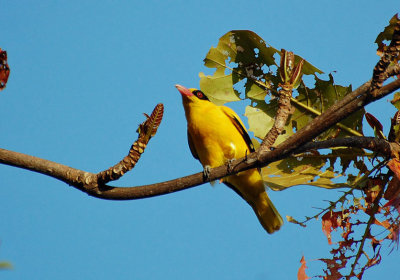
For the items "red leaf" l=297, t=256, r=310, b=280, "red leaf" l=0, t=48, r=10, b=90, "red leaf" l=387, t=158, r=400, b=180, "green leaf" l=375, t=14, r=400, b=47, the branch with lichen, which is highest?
"green leaf" l=375, t=14, r=400, b=47

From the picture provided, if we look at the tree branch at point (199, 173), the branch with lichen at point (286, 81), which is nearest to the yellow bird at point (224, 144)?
the branch with lichen at point (286, 81)

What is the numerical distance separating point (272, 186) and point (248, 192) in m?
1.44

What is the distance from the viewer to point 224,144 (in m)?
5.30

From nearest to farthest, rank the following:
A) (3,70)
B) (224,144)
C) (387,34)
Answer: (3,70) → (387,34) → (224,144)

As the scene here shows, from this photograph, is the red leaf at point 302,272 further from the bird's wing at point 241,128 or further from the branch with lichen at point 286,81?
the bird's wing at point 241,128

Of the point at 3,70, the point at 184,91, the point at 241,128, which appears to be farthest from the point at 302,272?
the point at 184,91

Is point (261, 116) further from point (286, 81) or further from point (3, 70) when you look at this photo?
point (3, 70)

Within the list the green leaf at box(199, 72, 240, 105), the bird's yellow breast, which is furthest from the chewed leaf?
the bird's yellow breast

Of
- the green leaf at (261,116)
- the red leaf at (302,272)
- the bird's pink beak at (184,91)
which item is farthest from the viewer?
the bird's pink beak at (184,91)

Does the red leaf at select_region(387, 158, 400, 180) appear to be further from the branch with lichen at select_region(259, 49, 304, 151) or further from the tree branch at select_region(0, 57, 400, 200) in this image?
the branch with lichen at select_region(259, 49, 304, 151)

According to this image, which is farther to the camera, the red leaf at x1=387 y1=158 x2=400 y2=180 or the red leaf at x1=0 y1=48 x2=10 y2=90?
the red leaf at x1=387 y1=158 x2=400 y2=180

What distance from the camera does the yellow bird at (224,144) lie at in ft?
17.4

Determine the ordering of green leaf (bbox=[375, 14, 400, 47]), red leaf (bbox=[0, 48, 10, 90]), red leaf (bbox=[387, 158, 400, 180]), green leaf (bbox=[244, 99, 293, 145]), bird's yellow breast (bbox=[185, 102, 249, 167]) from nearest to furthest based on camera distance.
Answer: red leaf (bbox=[0, 48, 10, 90])
red leaf (bbox=[387, 158, 400, 180])
green leaf (bbox=[375, 14, 400, 47])
green leaf (bbox=[244, 99, 293, 145])
bird's yellow breast (bbox=[185, 102, 249, 167])

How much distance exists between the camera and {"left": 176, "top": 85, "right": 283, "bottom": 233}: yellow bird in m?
5.32
